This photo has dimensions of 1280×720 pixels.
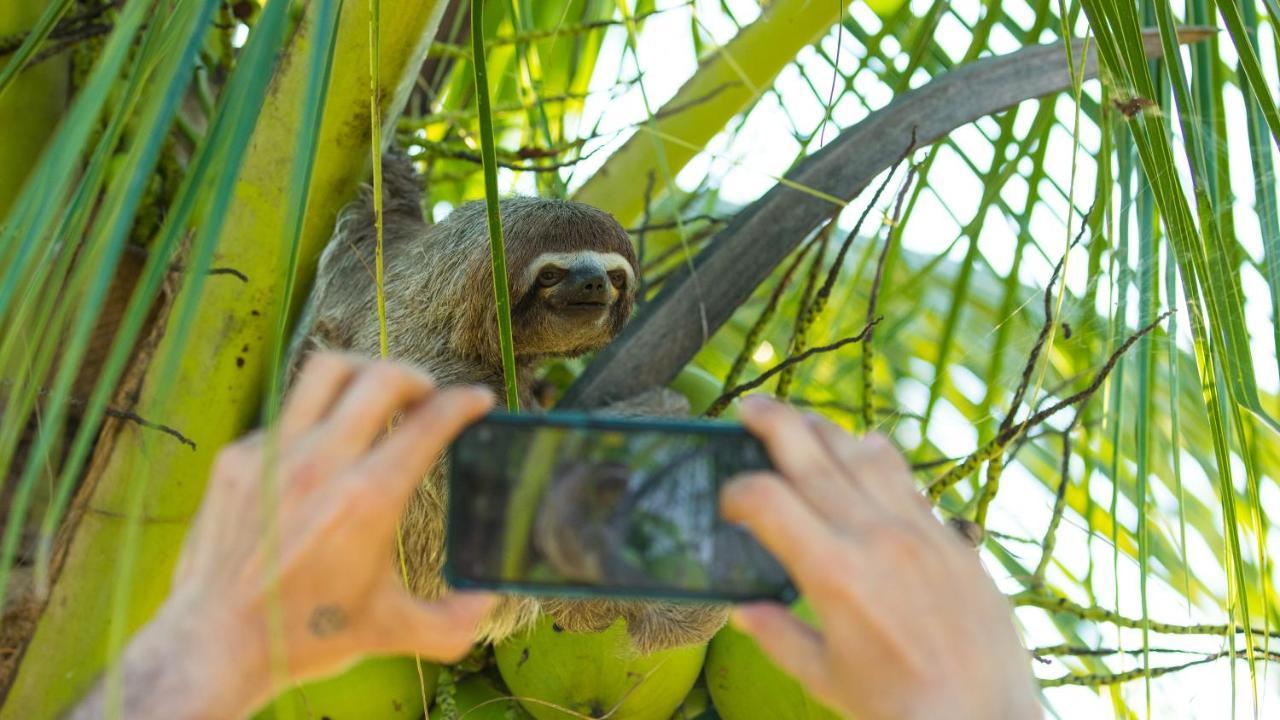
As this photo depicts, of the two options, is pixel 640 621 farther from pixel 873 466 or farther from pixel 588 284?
pixel 873 466

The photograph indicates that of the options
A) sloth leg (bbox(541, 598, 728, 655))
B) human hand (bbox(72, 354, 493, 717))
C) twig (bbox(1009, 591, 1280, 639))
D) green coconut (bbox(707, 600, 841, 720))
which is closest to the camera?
human hand (bbox(72, 354, 493, 717))

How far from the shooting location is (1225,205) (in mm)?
2131

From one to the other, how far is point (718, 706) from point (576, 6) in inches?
69.5

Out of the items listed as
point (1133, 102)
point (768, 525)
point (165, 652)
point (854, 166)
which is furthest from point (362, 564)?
point (854, 166)

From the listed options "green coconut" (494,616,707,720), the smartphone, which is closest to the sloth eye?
"green coconut" (494,616,707,720)

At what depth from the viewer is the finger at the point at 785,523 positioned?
0.98 m

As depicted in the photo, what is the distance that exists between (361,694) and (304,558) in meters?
1.48

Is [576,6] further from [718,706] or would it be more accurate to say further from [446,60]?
[718,706]

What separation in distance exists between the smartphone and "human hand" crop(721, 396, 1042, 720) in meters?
0.08

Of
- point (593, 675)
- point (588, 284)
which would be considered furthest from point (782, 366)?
point (588, 284)

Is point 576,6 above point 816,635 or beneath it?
above

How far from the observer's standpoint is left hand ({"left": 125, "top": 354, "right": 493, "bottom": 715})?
958mm

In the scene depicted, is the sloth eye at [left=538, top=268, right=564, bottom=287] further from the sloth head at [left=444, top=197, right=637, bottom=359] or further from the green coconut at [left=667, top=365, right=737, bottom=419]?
the green coconut at [left=667, top=365, right=737, bottom=419]

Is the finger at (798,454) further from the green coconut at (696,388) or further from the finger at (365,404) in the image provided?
the green coconut at (696,388)
